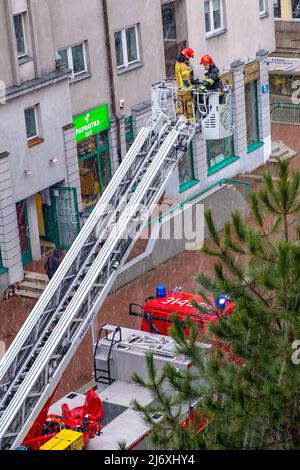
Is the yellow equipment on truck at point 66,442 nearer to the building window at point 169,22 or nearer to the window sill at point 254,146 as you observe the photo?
the building window at point 169,22

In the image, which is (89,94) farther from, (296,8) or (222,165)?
(296,8)

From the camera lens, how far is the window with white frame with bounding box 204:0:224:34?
3631 centimetres

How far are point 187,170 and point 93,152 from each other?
3.77 meters

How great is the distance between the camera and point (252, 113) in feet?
129

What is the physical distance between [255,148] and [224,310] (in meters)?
21.4

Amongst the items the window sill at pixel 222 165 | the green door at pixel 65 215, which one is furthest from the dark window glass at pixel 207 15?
the green door at pixel 65 215

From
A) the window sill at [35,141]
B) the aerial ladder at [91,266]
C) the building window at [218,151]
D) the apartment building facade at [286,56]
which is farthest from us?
the apartment building facade at [286,56]

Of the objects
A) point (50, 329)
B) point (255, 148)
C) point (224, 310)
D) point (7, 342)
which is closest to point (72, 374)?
point (7, 342)

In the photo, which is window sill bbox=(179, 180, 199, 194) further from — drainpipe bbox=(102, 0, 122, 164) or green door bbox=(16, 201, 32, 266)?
green door bbox=(16, 201, 32, 266)

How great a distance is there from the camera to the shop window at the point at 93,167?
32.9m

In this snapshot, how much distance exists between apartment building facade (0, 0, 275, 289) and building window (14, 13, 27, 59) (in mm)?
23

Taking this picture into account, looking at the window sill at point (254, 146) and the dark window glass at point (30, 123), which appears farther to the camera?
the window sill at point (254, 146)

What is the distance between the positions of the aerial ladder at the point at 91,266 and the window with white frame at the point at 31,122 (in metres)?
4.77

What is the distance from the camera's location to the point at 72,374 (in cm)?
2541
